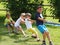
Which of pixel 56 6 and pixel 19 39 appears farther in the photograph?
pixel 56 6

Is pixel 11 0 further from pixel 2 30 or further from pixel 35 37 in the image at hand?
pixel 35 37

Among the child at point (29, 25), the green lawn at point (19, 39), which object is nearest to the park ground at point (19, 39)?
the green lawn at point (19, 39)

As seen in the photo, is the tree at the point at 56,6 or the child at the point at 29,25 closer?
the child at the point at 29,25

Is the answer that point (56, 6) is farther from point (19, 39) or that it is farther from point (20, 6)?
point (19, 39)

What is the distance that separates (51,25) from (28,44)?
14.4 ft

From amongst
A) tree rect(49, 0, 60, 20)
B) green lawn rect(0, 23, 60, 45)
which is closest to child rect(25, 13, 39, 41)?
green lawn rect(0, 23, 60, 45)

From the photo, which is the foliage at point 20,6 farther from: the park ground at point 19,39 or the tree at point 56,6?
the park ground at point 19,39

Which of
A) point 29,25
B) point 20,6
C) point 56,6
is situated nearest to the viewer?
point 29,25

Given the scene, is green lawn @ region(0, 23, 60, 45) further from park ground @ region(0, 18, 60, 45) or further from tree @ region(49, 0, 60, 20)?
tree @ region(49, 0, 60, 20)

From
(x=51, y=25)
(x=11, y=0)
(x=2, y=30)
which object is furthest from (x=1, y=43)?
(x=11, y=0)

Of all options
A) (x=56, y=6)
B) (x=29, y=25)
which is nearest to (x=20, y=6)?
(x=56, y=6)

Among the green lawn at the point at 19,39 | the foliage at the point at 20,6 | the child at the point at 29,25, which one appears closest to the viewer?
the green lawn at the point at 19,39

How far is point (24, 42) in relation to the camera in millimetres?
10828

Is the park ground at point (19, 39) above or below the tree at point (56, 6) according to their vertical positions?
below
